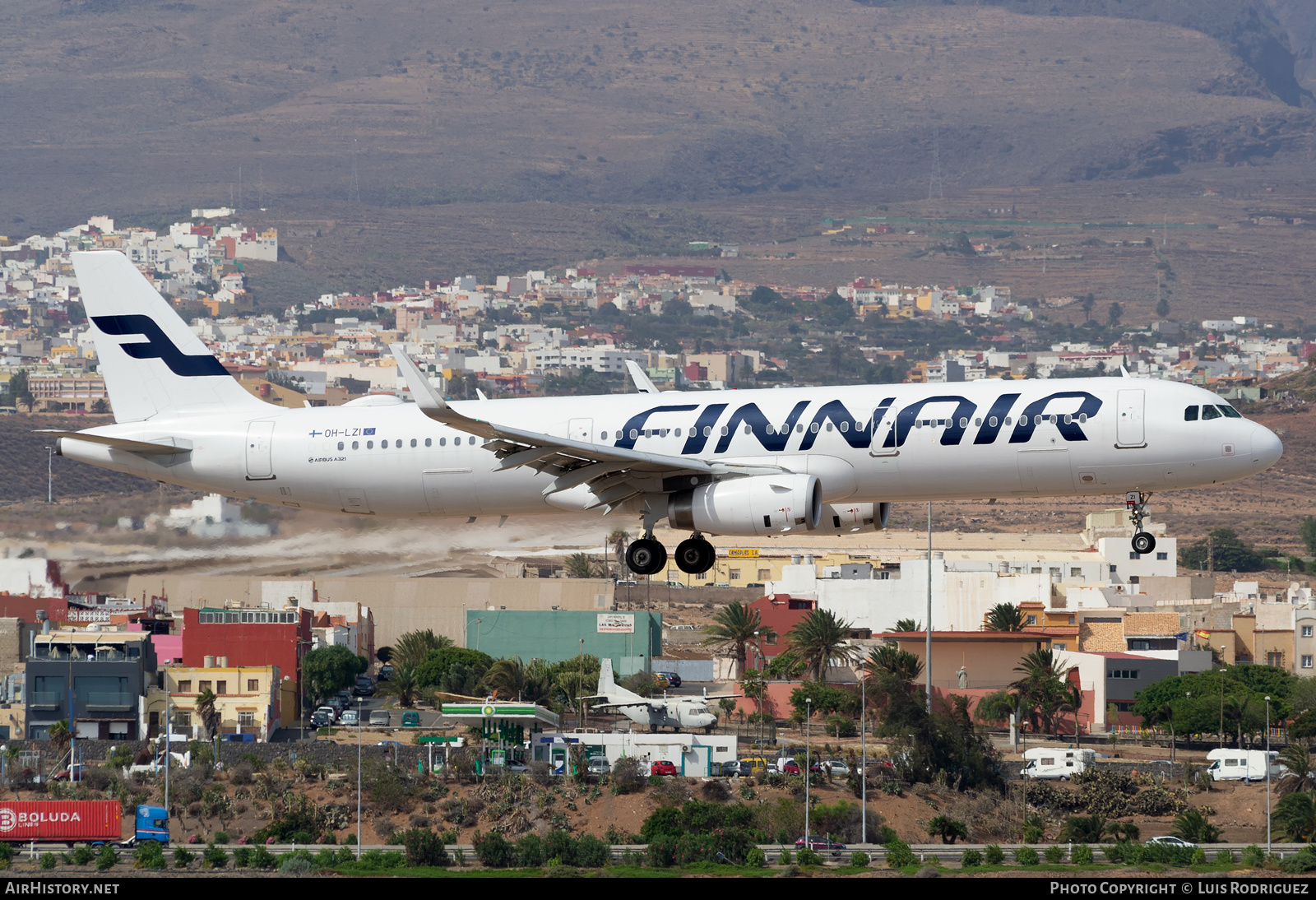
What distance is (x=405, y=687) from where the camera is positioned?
125875 mm

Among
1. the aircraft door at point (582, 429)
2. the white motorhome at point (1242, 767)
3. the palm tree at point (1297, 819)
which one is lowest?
the palm tree at point (1297, 819)

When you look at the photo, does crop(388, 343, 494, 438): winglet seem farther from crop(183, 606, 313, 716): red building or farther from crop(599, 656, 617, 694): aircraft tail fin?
crop(599, 656, 617, 694): aircraft tail fin

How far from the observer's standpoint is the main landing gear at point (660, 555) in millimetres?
48469

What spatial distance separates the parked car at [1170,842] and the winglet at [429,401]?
4912 centimetres

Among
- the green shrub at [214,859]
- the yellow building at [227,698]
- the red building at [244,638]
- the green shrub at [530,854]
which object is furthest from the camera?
the red building at [244,638]

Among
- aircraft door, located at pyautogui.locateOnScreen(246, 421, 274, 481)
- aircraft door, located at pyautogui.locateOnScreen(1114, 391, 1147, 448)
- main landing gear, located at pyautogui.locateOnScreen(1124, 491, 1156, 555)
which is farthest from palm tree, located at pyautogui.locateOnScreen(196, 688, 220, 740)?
aircraft door, located at pyautogui.locateOnScreen(1114, 391, 1147, 448)

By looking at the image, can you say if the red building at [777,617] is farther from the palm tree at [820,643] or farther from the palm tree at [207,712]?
the palm tree at [207,712]

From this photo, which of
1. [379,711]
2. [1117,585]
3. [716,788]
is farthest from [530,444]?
[1117,585]

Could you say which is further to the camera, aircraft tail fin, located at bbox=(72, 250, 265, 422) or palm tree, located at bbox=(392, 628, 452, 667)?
palm tree, located at bbox=(392, 628, 452, 667)

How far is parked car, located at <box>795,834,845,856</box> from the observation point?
82.6 m

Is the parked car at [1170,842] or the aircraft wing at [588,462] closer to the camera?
the aircraft wing at [588,462]

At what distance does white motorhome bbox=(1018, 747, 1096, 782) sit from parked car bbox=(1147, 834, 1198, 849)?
14.2 meters

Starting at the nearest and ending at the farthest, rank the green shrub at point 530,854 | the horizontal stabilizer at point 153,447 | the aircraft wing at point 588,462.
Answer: the aircraft wing at point 588,462 → the horizontal stabilizer at point 153,447 → the green shrub at point 530,854

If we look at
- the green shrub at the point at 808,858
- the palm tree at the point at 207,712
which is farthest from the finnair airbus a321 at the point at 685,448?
the palm tree at the point at 207,712
